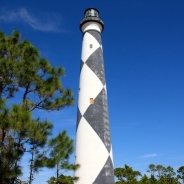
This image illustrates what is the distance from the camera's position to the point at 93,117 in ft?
36.2

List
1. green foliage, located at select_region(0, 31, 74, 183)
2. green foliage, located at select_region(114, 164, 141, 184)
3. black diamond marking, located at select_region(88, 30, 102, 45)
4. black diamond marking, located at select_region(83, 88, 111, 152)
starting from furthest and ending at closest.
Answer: green foliage, located at select_region(114, 164, 141, 184), black diamond marking, located at select_region(88, 30, 102, 45), black diamond marking, located at select_region(83, 88, 111, 152), green foliage, located at select_region(0, 31, 74, 183)

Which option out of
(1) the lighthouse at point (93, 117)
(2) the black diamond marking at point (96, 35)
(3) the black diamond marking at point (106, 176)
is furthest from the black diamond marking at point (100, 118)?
(2) the black diamond marking at point (96, 35)

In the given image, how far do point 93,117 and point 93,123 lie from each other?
276 mm

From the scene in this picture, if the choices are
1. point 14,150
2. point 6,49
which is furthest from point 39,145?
point 6,49

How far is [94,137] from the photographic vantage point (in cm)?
1067

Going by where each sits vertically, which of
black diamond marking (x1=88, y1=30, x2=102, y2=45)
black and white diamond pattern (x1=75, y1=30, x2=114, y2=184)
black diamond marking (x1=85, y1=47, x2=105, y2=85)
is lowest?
black and white diamond pattern (x1=75, y1=30, x2=114, y2=184)

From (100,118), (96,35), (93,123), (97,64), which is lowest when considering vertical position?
(93,123)

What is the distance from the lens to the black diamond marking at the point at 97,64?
12.1 m

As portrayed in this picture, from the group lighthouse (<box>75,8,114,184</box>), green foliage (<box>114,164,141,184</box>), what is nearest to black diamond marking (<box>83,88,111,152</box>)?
lighthouse (<box>75,8,114,184</box>)

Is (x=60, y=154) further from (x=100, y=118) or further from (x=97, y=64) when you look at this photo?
(x=97, y=64)

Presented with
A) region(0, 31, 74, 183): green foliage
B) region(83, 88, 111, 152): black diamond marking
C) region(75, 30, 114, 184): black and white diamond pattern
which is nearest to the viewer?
region(0, 31, 74, 183): green foliage

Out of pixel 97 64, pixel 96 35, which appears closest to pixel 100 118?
pixel 97 64

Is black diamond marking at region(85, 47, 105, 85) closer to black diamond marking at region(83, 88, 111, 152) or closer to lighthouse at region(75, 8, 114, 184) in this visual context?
lighthouse at region(75, 8, 114, 184)

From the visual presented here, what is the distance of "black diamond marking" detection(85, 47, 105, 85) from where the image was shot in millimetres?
12104
